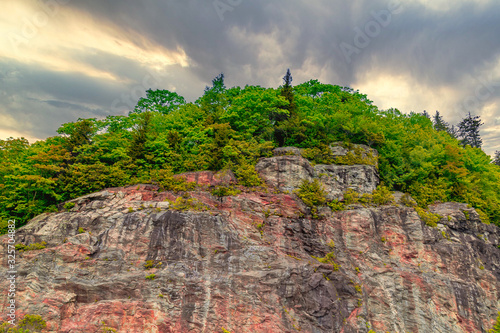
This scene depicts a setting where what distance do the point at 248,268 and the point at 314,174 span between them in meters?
11.5

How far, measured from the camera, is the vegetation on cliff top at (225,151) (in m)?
20.6

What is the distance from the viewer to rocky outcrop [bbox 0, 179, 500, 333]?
14.7 meters

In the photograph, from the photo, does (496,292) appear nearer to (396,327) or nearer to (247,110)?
(396,327)

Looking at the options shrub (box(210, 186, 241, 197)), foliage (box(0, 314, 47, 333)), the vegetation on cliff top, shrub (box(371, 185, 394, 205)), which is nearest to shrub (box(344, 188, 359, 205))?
shrub (box(371, 185, 394, 205))

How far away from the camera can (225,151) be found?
22.8m

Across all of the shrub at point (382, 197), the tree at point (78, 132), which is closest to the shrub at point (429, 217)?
the shrub at point (382, 197)

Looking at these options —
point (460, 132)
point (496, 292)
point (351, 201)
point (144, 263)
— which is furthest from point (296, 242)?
point (460, 132)

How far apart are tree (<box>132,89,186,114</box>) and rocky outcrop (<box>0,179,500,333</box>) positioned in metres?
22.1

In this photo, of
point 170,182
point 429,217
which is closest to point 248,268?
point 170,182

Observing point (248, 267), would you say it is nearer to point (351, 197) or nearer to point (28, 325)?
point (351, 197)

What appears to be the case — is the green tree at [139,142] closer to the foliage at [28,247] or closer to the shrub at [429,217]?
the foliage at [28,247]

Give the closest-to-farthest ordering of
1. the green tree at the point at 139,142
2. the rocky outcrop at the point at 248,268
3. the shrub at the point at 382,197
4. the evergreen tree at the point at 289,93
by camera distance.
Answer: the rocky outcrop at the point at 248,268
the shrub at the point at 382,197
the green tree at the point at 139,142
the evergreen tree at the point at 289,93

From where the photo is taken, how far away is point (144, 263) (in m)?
16.2

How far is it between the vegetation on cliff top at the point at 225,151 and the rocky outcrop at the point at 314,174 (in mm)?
1515
